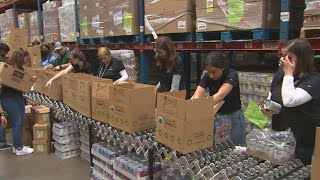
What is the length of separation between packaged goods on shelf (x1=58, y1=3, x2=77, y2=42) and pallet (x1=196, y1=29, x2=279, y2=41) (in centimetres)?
350

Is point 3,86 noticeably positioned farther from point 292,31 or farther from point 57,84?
point 292,31

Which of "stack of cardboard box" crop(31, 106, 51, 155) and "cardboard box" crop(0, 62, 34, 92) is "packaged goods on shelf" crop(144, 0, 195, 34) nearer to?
"cardboard box" crop(0, 62, 34, 92)

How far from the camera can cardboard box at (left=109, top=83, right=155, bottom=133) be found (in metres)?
2.83

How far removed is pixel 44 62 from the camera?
6.82 m

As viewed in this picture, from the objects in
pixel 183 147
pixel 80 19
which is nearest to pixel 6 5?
pixel 80 19

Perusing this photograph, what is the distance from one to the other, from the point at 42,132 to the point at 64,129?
47cm

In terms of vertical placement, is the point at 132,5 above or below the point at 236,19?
above

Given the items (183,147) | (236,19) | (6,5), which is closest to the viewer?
(183,147)

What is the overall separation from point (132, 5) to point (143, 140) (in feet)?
9.48

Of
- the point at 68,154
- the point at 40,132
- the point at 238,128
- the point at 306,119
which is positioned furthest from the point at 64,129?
the point at 306,119

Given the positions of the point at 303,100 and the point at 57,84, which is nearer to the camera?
the point at 303,100

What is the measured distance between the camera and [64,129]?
4641mm

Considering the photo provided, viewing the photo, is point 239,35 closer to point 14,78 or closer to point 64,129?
point 64,129

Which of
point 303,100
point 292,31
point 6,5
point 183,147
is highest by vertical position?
point 6,5
